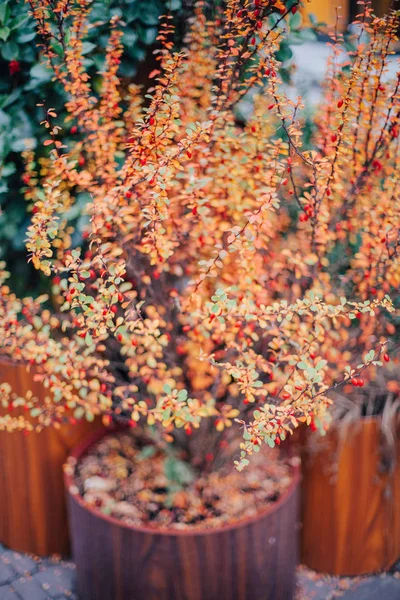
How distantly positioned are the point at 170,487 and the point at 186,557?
342 mm

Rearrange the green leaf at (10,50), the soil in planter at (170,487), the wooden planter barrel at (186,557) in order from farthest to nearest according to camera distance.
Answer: the soil in planter at (170,487), the green leaf at (10,50), the wooden planter barrel at (186,557)

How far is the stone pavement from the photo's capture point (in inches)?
96.5

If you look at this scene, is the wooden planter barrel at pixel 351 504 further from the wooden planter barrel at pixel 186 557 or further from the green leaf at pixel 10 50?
the green leaf at pixel 10 50

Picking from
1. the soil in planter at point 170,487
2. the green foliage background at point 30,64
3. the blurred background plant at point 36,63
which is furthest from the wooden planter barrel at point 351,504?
the green foliage background at point 30,64

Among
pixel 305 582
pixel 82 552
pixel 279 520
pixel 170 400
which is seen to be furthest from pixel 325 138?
pixel 305 582

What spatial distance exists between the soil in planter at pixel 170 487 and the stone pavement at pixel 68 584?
A: 1.98 ft

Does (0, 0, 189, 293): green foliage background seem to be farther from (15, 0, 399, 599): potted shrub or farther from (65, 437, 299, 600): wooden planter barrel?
(65, 437, 299, 600): wooden planter barrel

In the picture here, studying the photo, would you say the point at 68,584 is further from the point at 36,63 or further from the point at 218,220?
the point at 36,63

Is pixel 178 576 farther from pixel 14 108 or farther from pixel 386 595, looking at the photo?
pixel 14 108

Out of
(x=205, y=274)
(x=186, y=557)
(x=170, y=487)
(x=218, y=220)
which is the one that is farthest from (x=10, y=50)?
(x=186, y=557)

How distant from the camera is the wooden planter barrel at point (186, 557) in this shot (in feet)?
6.17

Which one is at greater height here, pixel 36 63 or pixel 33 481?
pixel 36 63

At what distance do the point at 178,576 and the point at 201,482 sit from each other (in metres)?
0.42

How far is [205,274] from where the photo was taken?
1.44m
